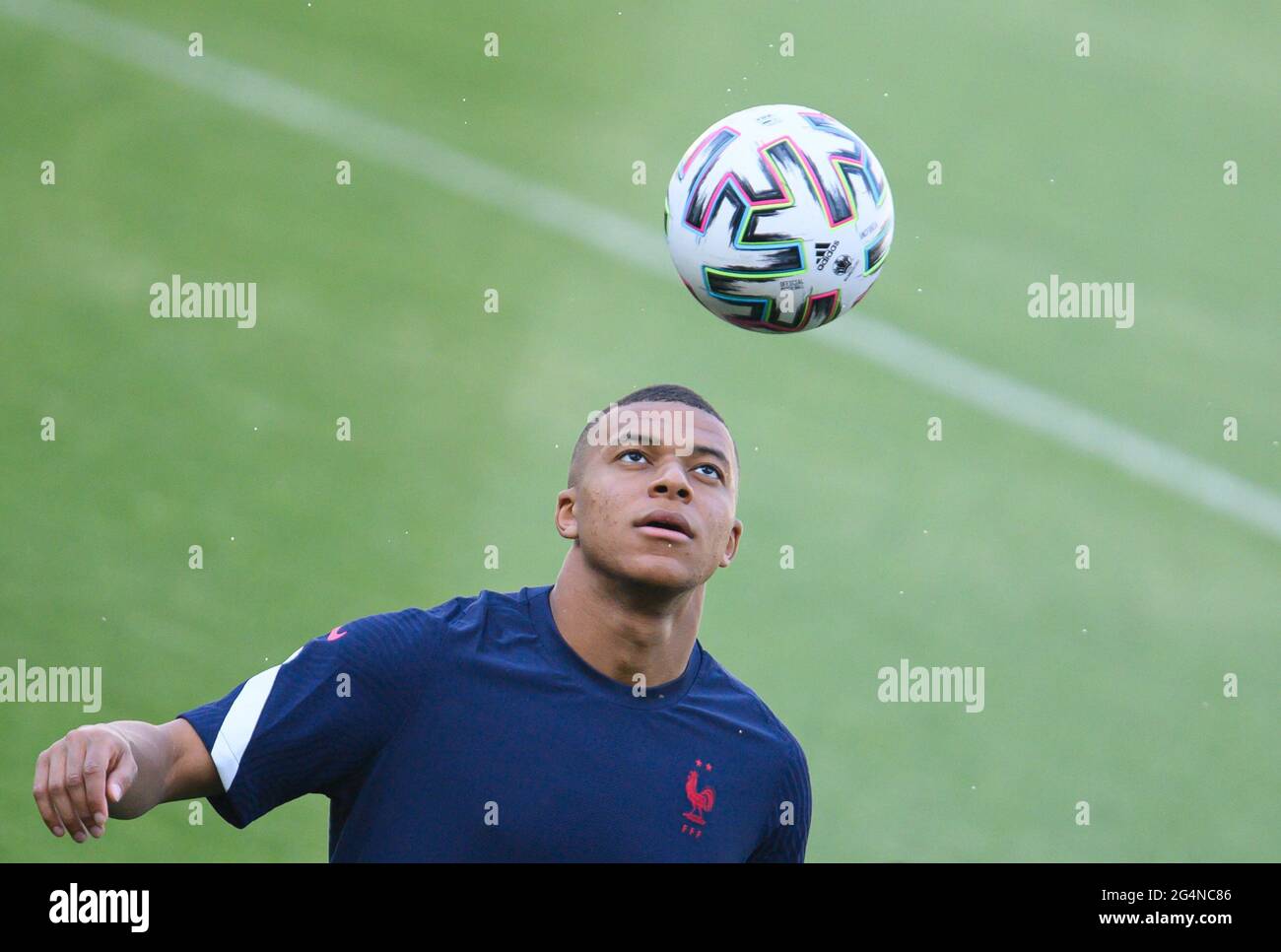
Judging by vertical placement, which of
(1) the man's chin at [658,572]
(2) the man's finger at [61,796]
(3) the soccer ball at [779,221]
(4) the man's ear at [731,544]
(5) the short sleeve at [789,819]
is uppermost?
(3) the soccer ball at [779,221]

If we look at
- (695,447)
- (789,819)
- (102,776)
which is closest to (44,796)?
(102,776)

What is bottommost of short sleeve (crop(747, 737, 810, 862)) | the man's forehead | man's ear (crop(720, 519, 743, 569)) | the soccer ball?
short sleeve (crop(747, 737, 810, 862))

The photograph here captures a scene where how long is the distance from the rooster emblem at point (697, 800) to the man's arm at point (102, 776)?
4.98 ft

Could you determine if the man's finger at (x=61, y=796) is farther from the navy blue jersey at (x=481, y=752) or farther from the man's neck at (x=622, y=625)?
the man's neck at (x=622, y=625)

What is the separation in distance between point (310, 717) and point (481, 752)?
522 millimetres

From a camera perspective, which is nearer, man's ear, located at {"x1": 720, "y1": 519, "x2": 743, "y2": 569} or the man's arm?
the man's arm

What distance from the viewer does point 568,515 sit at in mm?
6285

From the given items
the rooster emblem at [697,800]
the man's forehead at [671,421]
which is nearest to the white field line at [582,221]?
the man's forehead at [671,421]

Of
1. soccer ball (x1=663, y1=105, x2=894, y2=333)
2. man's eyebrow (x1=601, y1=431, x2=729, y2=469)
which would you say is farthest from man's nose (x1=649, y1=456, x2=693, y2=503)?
soccer ball (x1=663, y1=105, x2=894, y2=333)

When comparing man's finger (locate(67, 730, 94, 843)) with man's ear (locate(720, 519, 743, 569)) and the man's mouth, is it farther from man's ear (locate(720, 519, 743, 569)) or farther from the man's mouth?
man's ear (locate(720, 519, 743, 569))

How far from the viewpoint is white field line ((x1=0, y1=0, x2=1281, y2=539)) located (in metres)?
12.7

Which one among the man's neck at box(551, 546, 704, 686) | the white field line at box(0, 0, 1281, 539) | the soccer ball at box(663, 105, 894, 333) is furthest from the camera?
the white field line at box(0, 0, 1281, 539)

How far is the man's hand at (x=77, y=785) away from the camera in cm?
487

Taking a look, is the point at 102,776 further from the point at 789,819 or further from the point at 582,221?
the point at 582,221
